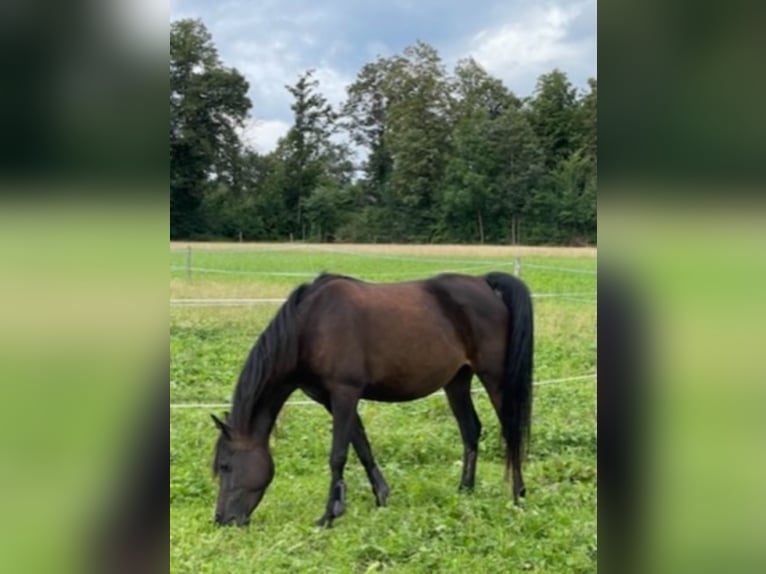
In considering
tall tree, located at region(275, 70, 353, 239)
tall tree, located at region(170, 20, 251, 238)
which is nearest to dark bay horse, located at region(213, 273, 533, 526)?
tall tree, located at region(275, 70, 353, 239)

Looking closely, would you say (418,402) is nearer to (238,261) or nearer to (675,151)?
(238,261)

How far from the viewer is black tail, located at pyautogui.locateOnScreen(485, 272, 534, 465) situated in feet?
7.10

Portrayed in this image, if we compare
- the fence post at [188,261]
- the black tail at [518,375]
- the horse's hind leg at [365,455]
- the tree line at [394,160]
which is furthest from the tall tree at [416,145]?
the horse's hind leg at [365,455]

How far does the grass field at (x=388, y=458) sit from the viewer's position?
160 centimetres

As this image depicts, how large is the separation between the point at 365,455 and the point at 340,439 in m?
A: 0.16

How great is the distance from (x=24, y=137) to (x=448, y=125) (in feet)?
3.67

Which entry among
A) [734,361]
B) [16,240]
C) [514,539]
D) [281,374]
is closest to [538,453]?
[514,539]

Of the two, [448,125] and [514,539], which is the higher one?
[448,125]

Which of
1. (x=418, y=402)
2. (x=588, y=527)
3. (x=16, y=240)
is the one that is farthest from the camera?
(x=418, y=402)

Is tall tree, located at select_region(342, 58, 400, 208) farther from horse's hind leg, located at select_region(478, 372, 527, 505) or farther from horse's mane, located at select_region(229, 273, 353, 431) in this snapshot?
horse's hind leg, located at select_region(478, 372, 527, 505)

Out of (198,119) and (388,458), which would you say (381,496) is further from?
(198,119)

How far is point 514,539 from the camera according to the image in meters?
1.73

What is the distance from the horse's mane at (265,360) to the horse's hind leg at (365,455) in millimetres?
221

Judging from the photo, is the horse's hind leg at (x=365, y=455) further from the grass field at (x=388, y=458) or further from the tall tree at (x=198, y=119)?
the tall tree at (x=198, y=119)
